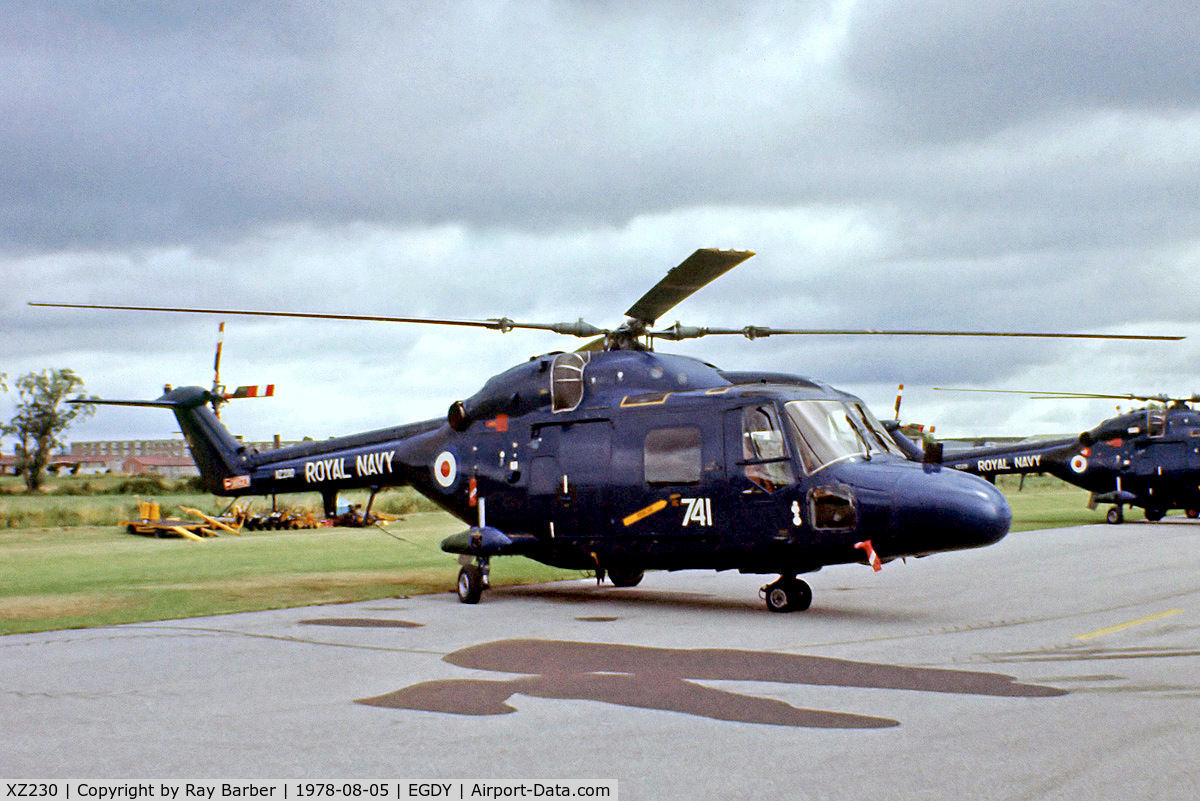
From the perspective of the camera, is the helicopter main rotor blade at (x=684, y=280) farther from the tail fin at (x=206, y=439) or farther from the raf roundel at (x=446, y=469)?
the tail fin at (x=206, y=439)

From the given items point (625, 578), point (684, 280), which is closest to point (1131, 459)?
point (625, 578)

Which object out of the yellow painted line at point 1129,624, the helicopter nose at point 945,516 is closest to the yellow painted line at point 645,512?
the helicopter nose at point 945,516

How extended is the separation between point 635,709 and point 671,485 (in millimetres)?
6535

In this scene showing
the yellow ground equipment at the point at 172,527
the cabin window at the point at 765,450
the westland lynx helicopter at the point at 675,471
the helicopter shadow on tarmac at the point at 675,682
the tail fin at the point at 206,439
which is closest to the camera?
Result: the helicopter shadow on tarmac at the point at 675,682

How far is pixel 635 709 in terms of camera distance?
727 centimetres

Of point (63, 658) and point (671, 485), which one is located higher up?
point (671, 485)

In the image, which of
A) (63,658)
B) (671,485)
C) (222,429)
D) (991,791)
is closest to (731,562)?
(671,485)

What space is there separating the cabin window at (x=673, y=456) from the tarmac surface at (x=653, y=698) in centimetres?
167

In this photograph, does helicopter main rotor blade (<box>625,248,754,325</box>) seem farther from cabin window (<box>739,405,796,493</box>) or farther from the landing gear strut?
the landing gear strut

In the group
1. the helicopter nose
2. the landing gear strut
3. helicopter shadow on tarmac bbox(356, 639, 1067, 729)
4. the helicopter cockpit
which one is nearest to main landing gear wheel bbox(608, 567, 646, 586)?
the landing gear strut

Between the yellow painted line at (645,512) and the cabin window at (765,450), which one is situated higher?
the cabin window at (765,450)

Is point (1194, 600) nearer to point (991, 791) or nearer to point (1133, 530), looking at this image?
point (991, 791)

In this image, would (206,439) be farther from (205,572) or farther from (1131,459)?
(1131,459)

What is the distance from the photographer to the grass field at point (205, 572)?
548 inches
